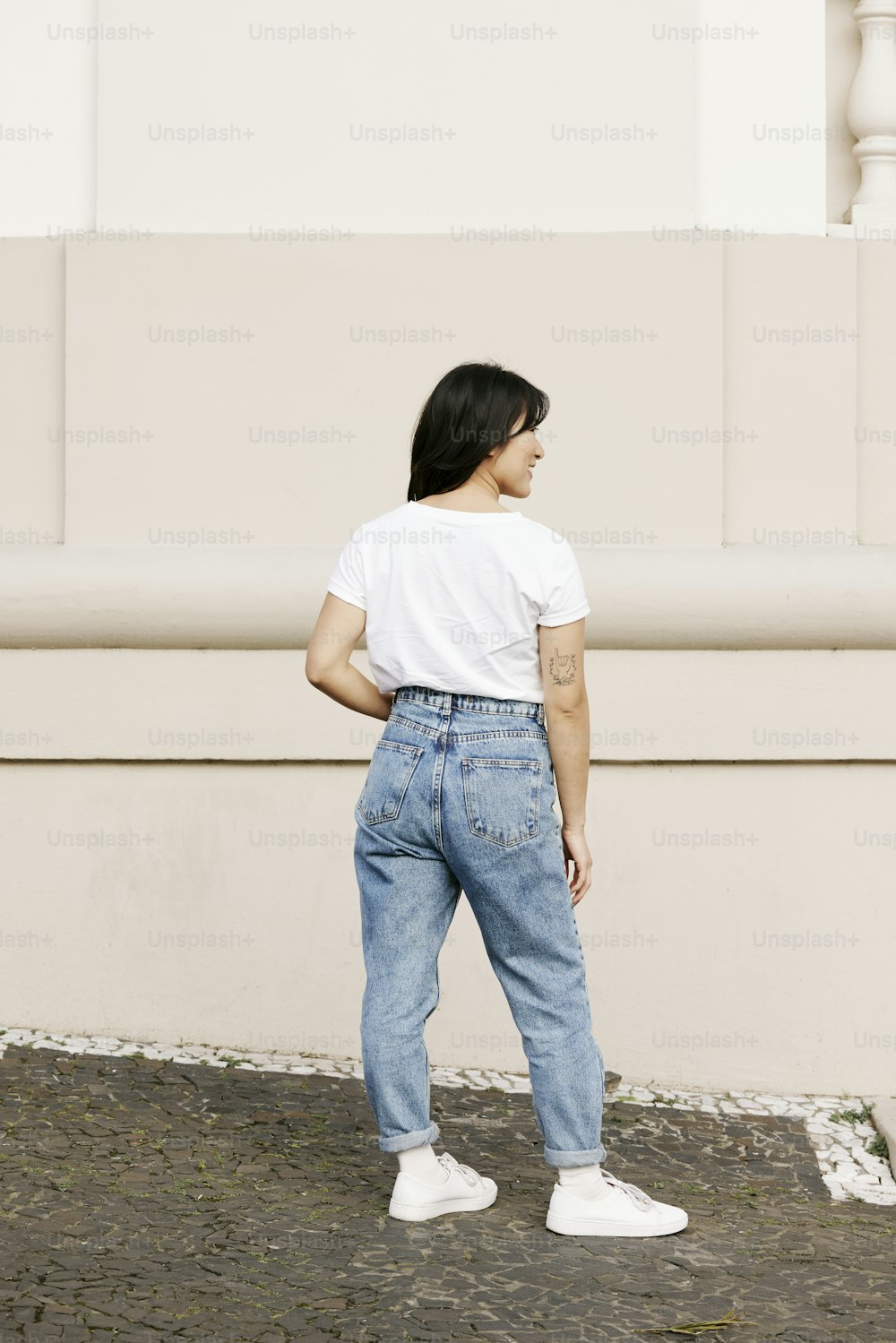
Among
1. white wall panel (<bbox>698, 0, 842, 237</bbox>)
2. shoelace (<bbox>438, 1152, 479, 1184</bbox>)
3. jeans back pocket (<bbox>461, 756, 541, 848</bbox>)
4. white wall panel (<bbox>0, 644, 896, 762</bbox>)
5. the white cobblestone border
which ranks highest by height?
white wall panel (<bbox>698, 0, 842, 237</bbox>)

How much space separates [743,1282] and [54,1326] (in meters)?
1.29

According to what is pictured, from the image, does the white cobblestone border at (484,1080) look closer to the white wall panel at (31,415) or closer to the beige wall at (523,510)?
the beige wall at (523,510)

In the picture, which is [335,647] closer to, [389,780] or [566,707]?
[389,780]

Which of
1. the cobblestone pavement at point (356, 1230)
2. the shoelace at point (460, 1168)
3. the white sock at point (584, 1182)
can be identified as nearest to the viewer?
the cobblestone pavement at point (356, 1230)

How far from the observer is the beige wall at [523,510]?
14.9 ft

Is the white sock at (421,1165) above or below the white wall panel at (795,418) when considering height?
below

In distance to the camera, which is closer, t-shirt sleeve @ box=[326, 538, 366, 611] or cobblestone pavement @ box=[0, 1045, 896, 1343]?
cobblestone pavement @ box=[0, 1045, 896, 1343]

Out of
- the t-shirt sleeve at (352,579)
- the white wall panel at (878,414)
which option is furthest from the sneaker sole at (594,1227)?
the white wall panel at (878,414)

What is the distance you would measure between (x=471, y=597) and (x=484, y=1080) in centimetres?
192

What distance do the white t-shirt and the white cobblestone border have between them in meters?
1.61

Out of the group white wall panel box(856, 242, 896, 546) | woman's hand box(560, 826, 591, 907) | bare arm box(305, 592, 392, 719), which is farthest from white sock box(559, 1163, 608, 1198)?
white wall panel box(856, 242, 896, 546)

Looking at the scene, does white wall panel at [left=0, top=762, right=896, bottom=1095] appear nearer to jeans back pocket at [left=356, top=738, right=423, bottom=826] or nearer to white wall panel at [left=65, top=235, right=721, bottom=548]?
white wall panel at [left=65, top=235, right=721, bottom=548]

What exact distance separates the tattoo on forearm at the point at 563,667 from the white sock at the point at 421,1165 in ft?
3.37

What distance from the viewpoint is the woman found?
310 cm
